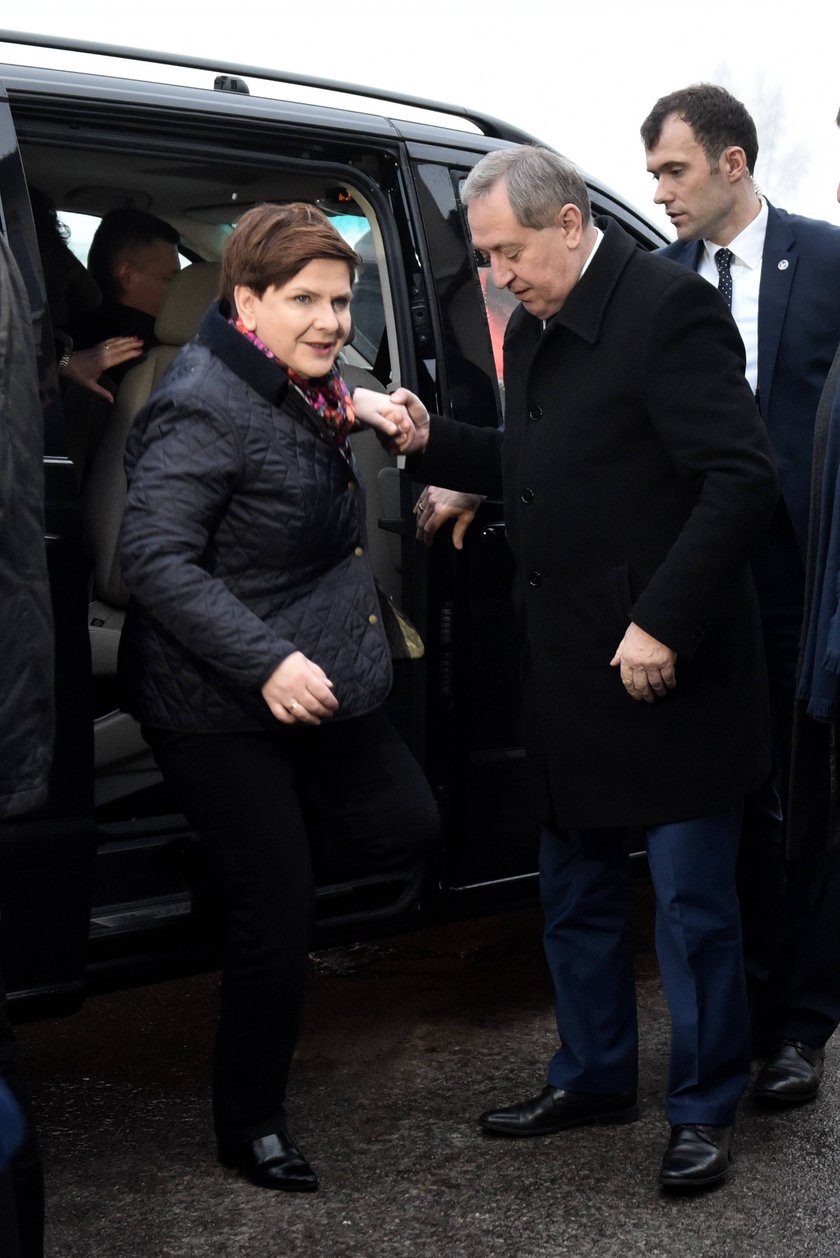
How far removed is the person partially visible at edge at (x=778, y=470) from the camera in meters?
3.23

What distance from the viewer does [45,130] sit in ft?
9.46

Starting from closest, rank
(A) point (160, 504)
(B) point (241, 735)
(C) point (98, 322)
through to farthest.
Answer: (A) point (160, 504), (B) point (241, 735), (C) point (98, 322)

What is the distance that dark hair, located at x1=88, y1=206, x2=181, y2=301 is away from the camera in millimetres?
4094

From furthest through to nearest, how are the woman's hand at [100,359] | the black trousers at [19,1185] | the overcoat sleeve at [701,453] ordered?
1. the woman's hand at [100,359]
2. the overcoat sleeve at [701,453]
3. the black trousers at [19,1185]

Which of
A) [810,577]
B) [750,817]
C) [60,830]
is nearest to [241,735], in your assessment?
[60,830]

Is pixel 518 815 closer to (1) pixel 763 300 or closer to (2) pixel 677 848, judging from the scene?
(2) pixel 677 848

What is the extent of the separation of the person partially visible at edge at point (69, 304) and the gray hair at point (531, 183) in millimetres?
1271

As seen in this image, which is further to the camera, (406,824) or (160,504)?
(406,824)

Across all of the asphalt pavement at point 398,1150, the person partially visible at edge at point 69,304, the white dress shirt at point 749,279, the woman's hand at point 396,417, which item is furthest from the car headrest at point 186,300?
the asphalt pavement at point 398,1150

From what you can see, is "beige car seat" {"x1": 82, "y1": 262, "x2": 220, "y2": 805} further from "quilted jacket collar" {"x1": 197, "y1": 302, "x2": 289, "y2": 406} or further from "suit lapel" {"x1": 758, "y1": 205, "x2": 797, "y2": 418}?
"suit lapel" {"x1": 758, "y1": 205, "x2": 797, "y2": 418}

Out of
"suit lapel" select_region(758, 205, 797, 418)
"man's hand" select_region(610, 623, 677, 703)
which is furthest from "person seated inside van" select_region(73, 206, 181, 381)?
"man's hand" select_region(610, 623, 677, 703)

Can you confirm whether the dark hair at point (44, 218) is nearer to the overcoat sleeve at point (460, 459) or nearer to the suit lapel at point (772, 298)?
the overcoat sleeve at point (460, 459)

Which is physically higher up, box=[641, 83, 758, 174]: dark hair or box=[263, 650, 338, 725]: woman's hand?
box=[641, 83, 758, 174]: dark hair

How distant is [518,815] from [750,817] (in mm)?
528
